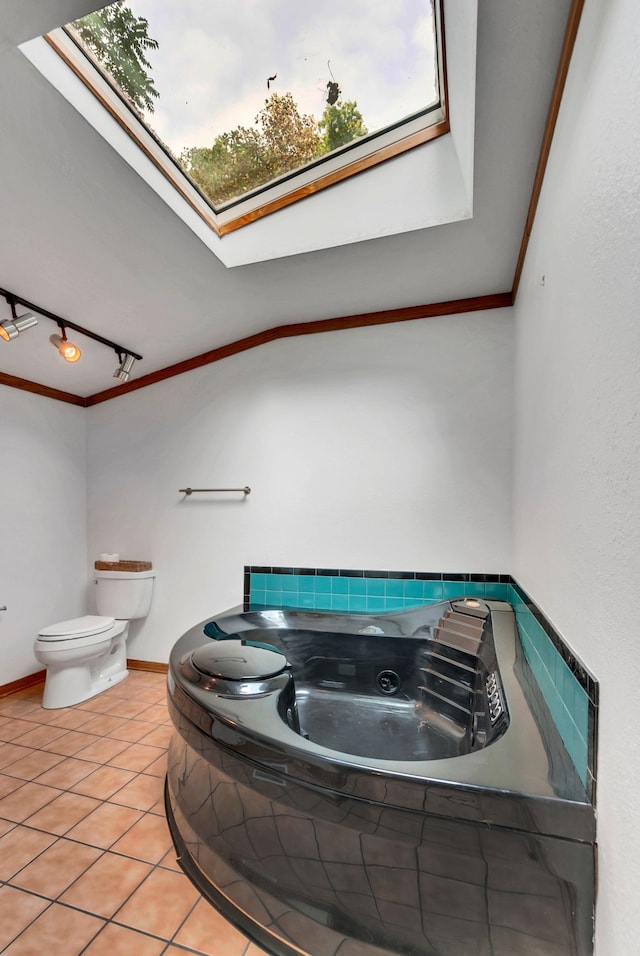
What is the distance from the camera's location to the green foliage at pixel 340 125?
5.41 feet

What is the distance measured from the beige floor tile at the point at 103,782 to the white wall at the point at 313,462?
3.45 ft

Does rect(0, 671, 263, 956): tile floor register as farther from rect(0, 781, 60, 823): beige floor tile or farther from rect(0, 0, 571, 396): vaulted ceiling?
rect(0, 0, 571, 396): vaulted ceiling

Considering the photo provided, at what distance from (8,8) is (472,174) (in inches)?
53.2

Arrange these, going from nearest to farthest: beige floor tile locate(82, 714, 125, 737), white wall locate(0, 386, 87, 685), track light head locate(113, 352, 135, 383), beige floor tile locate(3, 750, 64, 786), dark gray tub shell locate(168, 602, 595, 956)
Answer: dark gray tub shell locate(168, 602, 595, 956), beige floor tile locate(3, 750, 64, 786), beige floor tile locate(82, 714, 125, 737), track light head locate(113, 352, 135, 383), white wall locate(0, 386, 87, 685)

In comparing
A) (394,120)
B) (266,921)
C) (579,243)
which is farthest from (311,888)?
(394,120)

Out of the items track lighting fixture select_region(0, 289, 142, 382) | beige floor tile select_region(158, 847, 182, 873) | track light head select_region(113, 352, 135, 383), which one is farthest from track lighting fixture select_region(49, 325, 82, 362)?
beige floor tile select_region(158, 847, 182, 873)

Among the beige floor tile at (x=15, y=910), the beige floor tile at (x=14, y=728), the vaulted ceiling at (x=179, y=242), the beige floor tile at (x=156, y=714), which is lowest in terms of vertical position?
the beige floor tile at (x=156, y=714)

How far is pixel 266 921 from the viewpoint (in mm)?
1124

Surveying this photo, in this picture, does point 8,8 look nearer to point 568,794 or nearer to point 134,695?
point 568,794

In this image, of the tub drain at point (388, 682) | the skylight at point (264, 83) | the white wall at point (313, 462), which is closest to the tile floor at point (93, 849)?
the white wall at point (313, 462)

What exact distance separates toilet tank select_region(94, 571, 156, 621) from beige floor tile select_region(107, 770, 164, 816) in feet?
3.95

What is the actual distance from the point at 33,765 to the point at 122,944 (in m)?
1.10

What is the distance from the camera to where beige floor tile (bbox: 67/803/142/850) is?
1.50 meters

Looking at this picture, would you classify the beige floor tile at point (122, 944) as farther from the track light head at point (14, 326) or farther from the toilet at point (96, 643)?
the track light head at point (14, 326)
